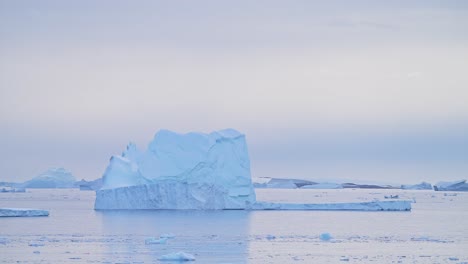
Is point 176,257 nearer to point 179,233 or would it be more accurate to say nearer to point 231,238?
point 231,238

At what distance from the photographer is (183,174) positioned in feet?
112

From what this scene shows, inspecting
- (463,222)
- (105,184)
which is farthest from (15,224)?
(463,222)

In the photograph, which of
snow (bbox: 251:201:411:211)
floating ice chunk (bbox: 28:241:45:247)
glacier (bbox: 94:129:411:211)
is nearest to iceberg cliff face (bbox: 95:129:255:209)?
glacier (bbox: 94:129:411:211)

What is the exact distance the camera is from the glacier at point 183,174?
3453cm

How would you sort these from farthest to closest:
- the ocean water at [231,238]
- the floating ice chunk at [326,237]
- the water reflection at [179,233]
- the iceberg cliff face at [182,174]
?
the iceberg cliff face at [182,174] < the floating ice chunk at [326,237] < the water reflection at [179,233] < the ocean water at [231,238]

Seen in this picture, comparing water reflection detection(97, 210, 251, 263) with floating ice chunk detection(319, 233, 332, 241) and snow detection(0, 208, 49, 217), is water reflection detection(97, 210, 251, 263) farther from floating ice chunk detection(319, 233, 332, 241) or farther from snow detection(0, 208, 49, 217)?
snow detection(0, 208, 49, 217)

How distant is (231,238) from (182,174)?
31.7ft

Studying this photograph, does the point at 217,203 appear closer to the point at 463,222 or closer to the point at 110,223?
the point at 110,223

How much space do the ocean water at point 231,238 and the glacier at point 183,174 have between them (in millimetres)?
580

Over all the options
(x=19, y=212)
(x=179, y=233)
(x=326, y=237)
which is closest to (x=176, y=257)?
(x=326, y=237)

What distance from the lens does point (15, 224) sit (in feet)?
99.7

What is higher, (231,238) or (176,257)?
(231,238)

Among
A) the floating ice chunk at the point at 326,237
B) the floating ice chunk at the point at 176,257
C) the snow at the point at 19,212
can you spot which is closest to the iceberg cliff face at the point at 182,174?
the snow at the point at 19,212

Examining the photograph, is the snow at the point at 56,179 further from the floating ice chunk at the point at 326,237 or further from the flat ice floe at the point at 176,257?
the flat ice floe at the point at 176,257
